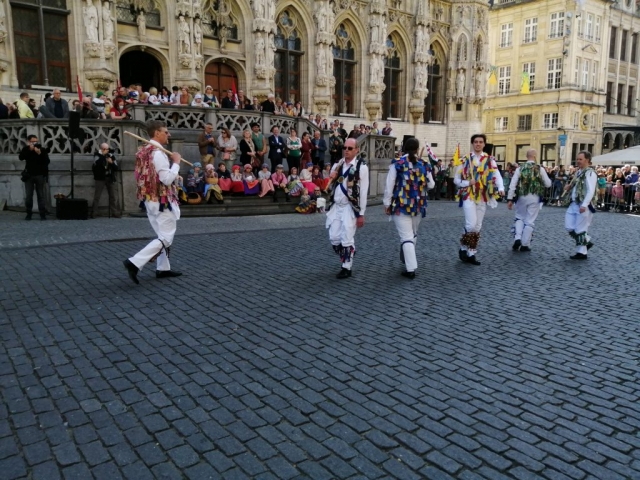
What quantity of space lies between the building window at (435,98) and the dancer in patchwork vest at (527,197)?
24.9 m

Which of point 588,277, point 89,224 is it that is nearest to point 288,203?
point 89,224

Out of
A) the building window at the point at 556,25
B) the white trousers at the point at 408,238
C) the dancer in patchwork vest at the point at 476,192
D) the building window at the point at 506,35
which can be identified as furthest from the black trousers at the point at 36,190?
the building window at the point at 506,35

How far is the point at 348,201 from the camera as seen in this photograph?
777 cm

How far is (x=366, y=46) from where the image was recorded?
97.5ft

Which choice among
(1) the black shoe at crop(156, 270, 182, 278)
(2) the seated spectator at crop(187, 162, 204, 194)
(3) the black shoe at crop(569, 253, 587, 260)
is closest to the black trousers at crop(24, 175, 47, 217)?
(2) the seated spectator at crop(187, 162, 204, 194)

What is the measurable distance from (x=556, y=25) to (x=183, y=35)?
3934cm

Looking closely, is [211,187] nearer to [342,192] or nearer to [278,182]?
[278,182]

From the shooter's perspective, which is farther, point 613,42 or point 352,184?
point 613,42

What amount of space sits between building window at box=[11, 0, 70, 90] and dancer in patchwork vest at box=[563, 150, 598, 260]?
18437 mm

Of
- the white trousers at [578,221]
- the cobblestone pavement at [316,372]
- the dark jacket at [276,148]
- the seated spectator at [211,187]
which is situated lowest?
the cobblestone pavement at [316,372]

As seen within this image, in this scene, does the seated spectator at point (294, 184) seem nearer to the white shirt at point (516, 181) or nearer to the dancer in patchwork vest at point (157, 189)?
the white shirt at point (516, 181)

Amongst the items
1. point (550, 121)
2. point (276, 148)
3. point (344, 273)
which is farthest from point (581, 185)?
point (550, 121)

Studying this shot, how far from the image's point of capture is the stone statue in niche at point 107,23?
19.8 metres

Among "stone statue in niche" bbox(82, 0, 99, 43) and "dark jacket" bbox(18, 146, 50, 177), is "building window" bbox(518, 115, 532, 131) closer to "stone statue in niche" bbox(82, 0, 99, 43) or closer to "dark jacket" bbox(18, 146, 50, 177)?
"stone statue in niche" bbox(82, 0, 99, 43)
